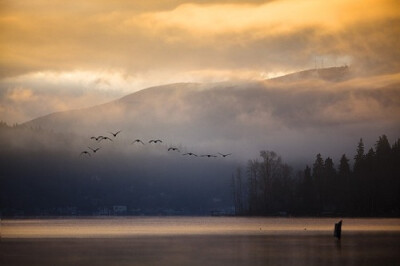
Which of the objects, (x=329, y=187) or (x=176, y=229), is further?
(x=329, y=187)

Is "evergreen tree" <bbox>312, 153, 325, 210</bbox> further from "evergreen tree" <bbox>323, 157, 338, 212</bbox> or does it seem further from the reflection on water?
the reflection on water

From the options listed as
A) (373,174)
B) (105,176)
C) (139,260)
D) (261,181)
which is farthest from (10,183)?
A: (139,260)

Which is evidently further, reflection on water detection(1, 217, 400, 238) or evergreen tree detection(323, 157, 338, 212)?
evergreen tree detection(323, 157, 338, 212)

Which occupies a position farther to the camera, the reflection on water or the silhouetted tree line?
the silhouetted tree line

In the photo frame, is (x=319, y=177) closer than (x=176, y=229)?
No

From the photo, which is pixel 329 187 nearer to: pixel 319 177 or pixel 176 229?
pixel 319 177

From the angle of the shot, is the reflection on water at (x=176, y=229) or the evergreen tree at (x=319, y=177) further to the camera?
the evergreen tree at (x=319, y=177)

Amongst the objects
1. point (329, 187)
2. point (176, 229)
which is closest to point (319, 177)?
point (329, 187)

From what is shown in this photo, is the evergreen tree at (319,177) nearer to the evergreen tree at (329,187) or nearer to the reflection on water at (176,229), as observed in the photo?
the evergreen tree at (329,187)

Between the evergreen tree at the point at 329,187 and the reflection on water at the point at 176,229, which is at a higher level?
the evergreen tree at the point at 329,187

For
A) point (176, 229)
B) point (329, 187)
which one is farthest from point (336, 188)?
point (176, 229)

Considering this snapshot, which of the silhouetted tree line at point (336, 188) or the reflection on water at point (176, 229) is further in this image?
the silhouetted tree line at point (336, 188)

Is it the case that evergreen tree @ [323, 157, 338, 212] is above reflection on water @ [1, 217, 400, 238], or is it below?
above

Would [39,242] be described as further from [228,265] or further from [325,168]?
[325,168]
